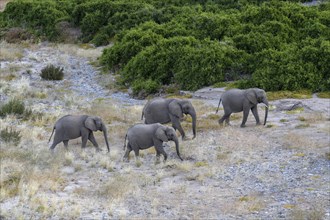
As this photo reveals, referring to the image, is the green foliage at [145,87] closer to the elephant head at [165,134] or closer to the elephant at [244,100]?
the elephant at [244,100]

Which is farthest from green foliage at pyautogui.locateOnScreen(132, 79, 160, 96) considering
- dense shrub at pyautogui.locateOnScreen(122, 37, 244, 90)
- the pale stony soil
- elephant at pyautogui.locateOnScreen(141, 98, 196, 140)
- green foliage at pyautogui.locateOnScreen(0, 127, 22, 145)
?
green foliage at pyautogui.locateOnScreen(0, 127, 22, 145)

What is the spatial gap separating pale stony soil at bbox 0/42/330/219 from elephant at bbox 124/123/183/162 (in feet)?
1.21

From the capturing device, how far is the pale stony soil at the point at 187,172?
11.1m

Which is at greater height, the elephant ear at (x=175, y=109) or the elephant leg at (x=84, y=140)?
the elephant ear at (x=175, y=109)

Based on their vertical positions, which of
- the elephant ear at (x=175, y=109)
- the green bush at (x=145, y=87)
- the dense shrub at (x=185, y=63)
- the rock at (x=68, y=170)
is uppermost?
the elephant ear at (x=175, y=109)

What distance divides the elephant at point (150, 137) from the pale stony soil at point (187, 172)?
37 centimetres

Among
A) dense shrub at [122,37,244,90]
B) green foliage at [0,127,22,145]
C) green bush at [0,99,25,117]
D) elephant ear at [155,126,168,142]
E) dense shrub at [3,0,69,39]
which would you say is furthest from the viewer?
dense shrub at [3,0,69,39]

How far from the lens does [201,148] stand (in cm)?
1630

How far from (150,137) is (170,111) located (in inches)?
91.3

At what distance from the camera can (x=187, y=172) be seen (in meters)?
14.2

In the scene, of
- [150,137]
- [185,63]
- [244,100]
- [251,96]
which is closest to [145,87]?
[185,63]

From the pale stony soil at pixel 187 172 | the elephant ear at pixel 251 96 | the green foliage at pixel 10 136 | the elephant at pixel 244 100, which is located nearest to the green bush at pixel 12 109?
the pale stony soil at pixel 187 172

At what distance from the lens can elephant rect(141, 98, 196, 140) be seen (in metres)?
17.1

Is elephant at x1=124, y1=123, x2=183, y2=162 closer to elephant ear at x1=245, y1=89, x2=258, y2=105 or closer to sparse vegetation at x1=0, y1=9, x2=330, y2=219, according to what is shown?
sparse vegetation at x1=0, y1=9, x2=330, y2=219
